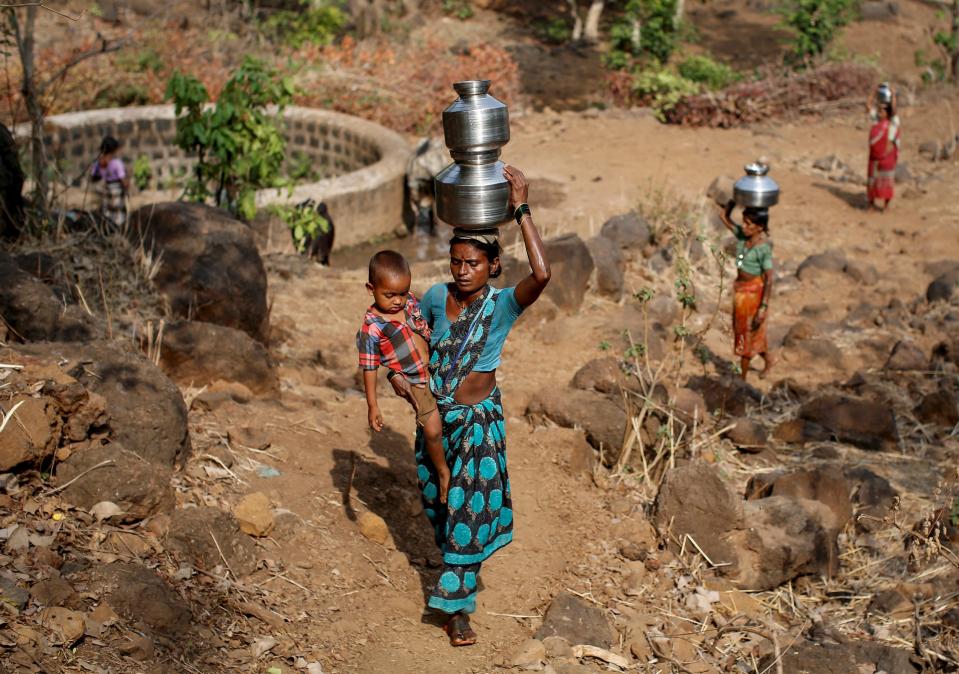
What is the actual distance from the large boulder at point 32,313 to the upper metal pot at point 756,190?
3.92 meters

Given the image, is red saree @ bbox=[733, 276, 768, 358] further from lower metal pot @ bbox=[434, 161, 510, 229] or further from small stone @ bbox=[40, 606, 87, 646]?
small stone @ bbox=[40, 606, 87, 646]

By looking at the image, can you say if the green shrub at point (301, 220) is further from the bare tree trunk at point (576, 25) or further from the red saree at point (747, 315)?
the bare tree trunk at point (576, 25)

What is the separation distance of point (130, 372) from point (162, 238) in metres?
1.93

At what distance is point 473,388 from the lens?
362 cm

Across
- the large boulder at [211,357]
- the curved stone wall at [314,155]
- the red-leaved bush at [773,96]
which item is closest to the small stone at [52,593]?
the large boulder at [211,357]

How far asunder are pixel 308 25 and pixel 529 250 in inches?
540

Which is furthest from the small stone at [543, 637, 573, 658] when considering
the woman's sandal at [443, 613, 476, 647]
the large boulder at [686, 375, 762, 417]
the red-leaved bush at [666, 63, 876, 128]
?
the red-leaved bush at [666, 63, 876, 128]

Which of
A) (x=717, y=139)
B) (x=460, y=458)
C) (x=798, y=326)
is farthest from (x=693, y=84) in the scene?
(x=460, y=458)

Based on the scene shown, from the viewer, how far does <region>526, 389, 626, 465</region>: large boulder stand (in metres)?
5.47

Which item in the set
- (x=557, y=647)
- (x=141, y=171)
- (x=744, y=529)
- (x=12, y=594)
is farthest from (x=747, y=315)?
(x=141, y=171)

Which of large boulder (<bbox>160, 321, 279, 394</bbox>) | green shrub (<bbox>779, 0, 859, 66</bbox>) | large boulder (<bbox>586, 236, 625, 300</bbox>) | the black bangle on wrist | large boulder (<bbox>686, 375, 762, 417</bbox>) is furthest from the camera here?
green shrub (<bbox>779, 0, 859, 66</bbox>)

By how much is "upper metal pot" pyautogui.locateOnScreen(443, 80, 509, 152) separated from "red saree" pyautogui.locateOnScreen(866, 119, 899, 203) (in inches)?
325

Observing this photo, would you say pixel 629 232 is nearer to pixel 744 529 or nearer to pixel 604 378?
pixel 604 378

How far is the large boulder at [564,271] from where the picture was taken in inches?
299
